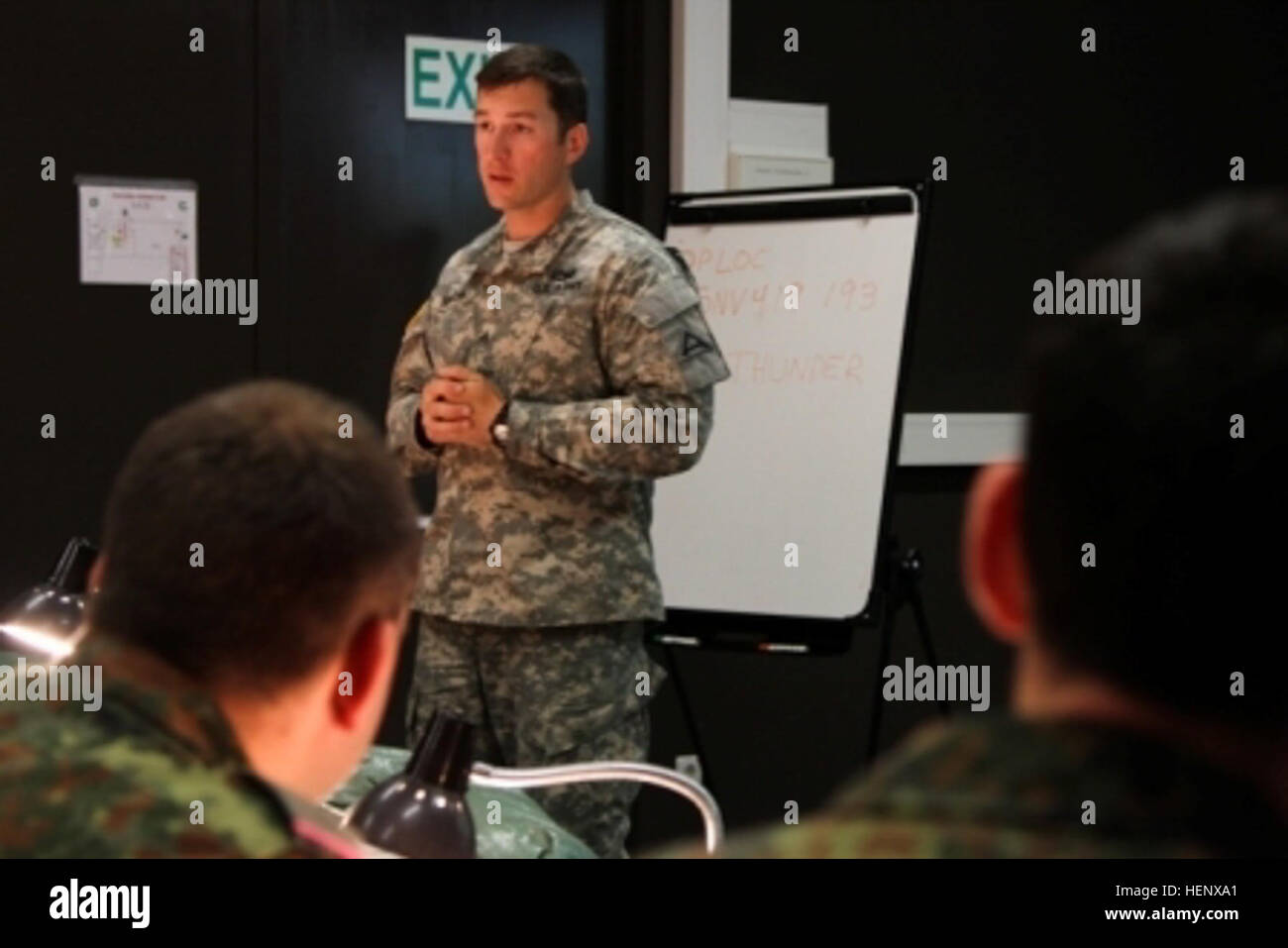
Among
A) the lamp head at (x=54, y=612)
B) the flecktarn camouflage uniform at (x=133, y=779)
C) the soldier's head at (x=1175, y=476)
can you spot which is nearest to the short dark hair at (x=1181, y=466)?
the soldier's head at (x=1175, y=476)

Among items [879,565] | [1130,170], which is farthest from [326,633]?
[1130,170]

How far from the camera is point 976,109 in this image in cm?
474

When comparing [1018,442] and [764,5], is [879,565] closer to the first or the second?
[764,5]

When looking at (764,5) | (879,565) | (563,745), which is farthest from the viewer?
(764,5)

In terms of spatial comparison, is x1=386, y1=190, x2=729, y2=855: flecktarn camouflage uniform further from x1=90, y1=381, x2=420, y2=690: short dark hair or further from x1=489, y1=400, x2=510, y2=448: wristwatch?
x1=90, y1=381, x2=420, y2=690: short dark hair

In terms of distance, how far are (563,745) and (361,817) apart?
1.64 m

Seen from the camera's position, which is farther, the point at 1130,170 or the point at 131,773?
the point at 1130,170

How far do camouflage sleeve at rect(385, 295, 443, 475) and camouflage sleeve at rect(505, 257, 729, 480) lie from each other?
178mm

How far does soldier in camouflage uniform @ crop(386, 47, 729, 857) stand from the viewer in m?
3.05

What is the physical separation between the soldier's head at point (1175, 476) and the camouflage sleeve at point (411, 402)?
2.51m

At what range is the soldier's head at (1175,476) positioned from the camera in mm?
619
